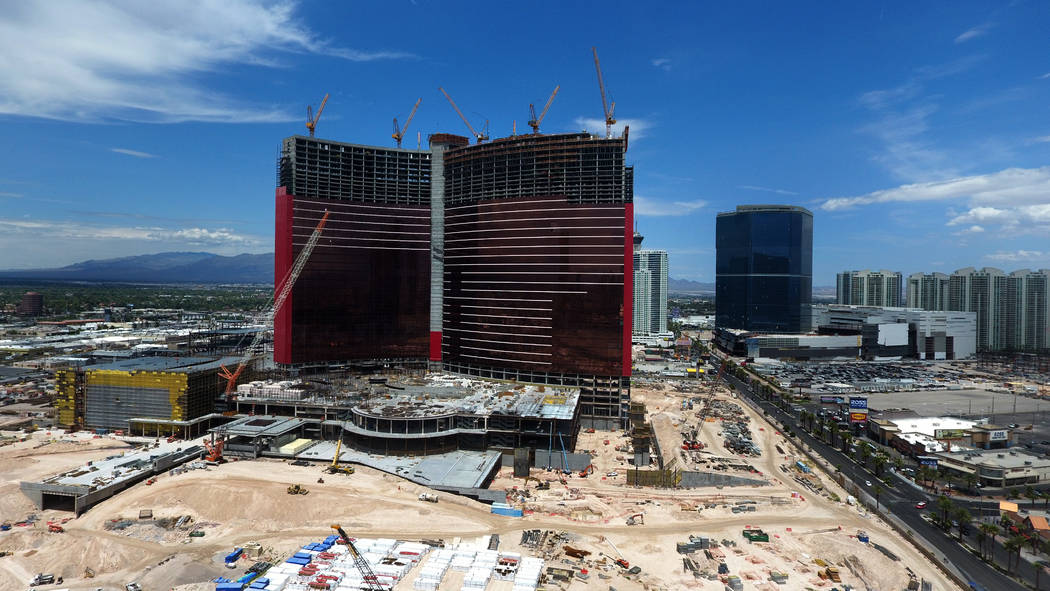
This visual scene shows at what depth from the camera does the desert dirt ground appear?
78.3 m

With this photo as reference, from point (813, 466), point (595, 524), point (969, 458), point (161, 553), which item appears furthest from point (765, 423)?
point (161, 553)

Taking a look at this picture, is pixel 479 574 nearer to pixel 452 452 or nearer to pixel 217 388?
pixel 452 452

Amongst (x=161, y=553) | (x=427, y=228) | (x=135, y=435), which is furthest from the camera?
(x=427, y=228)

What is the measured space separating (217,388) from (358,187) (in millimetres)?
70524

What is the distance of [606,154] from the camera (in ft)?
502

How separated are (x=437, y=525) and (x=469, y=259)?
97.6 meters

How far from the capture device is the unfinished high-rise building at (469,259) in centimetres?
15388

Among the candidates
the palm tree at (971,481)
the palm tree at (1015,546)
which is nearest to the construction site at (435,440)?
the palm tree at (1015,546)

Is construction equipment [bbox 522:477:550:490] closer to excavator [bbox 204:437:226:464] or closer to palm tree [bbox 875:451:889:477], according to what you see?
excavator [bbox 204:437:226:464]

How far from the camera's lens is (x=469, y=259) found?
17688 centimetres

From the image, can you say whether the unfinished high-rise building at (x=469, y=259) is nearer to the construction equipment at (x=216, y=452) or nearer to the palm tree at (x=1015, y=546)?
the construction equipment at (x=216, y=452)

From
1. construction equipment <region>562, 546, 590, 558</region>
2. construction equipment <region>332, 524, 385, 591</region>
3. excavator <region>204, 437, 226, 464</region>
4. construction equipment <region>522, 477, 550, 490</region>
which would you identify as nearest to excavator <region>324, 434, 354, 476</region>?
excavator <region>204, 437, 226, 464</region>

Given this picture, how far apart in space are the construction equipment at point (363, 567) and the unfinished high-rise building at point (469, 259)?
82.3 meters

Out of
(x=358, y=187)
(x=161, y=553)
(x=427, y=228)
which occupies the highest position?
(x=358, y=187)
